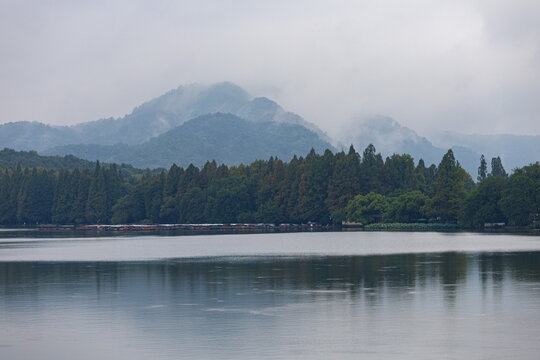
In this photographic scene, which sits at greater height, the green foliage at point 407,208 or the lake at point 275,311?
the green foliage at point 407,208

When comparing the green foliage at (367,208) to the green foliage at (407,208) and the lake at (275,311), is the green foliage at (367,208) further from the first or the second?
the lake at (275,311)

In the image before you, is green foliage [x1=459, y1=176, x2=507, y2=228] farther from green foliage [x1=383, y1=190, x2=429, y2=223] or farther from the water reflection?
the water reflection

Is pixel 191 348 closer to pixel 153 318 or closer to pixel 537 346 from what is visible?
pixel 153 318

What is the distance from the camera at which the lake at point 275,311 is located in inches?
819

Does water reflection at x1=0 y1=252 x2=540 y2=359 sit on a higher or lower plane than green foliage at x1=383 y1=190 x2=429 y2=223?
lower

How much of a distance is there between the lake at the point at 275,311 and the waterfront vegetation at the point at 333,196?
8428cm

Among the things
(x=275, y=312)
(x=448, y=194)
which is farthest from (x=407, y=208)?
(x=275, y=312)

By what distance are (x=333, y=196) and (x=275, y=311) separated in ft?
441

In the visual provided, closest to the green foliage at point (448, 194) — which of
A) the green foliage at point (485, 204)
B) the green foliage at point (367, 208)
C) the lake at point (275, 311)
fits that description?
the green foliage at point (485, 204)

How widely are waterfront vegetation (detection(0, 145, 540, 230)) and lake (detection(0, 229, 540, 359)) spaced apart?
84.3 m

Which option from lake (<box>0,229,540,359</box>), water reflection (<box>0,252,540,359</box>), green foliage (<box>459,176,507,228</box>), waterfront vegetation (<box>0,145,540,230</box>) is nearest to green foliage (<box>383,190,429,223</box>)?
waterfront vegetation (<box>0,145,540,230</box>)

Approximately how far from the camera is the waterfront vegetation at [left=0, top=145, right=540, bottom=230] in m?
129

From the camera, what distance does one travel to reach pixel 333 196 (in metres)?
162

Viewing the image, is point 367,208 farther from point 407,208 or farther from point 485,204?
point 485,204
